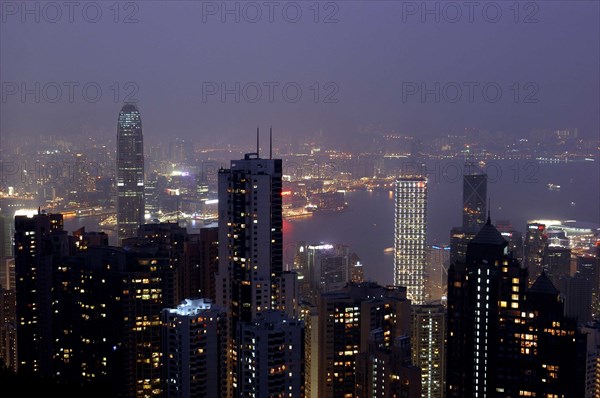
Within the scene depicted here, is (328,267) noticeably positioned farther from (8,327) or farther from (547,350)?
(547,350)

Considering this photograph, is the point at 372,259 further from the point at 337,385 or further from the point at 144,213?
the point at 337,385

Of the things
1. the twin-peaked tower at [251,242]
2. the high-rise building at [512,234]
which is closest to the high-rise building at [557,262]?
the high-rise building at [512,234]

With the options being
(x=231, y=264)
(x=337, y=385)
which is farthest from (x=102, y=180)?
(x=337, y=385)

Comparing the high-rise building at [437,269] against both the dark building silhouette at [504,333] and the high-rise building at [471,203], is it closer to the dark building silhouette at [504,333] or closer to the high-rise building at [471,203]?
the high-rise building at [471,203]

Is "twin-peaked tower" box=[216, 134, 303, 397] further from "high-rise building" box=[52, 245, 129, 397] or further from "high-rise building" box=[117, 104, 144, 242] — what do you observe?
"high-rise building" box=[117, 104, 144, 242]

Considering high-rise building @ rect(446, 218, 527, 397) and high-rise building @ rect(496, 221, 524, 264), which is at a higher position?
high-rise building @ rect(496, 221, 524, 264)

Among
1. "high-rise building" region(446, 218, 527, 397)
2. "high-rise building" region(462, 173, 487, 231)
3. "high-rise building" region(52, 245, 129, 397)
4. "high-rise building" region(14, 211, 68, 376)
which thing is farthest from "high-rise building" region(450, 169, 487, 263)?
"high-rise building" region(14, 211, 68, 376)
